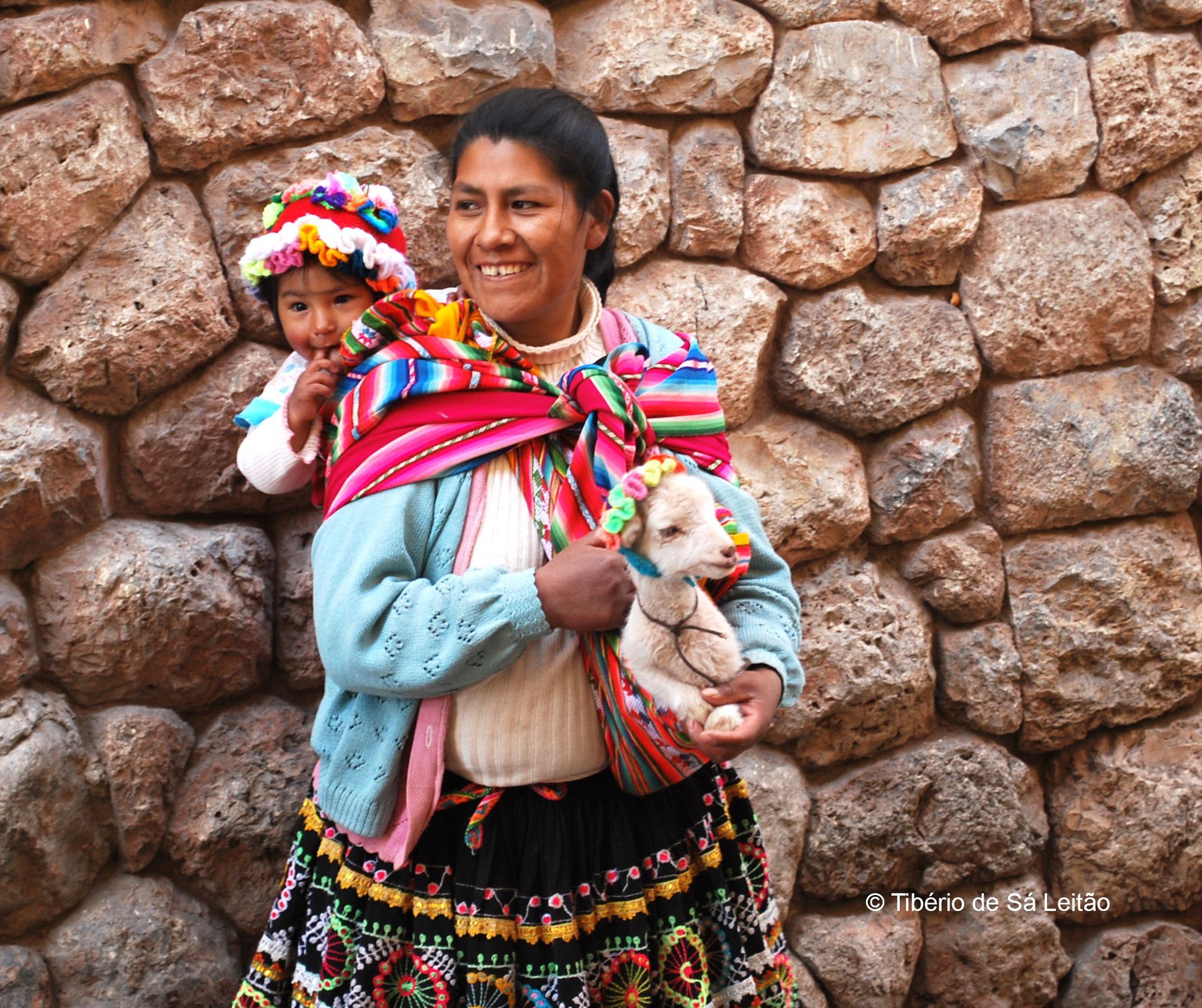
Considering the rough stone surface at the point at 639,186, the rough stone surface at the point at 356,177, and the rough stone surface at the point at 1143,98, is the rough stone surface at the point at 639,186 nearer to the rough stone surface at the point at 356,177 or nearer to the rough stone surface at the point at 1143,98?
the rough stone surface at the point at 356,177

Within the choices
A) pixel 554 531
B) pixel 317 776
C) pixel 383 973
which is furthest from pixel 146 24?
pixel 383 973

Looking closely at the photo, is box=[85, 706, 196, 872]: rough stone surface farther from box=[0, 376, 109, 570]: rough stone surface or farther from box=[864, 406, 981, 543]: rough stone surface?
box=[864, 406, 981, 543]: rough stone surface

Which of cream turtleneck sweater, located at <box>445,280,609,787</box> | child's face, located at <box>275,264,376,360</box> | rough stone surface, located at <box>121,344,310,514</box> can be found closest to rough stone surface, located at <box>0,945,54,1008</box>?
rough stone surface, located at <box>121,344,310,514</box>

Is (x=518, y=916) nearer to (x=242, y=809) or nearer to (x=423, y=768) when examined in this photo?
(x=423, y=768)

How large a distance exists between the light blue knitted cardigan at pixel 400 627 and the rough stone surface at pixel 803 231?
823mm

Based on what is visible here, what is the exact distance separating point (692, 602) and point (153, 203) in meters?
1.20

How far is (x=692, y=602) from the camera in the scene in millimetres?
1191

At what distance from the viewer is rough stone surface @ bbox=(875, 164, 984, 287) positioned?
216 centimetres

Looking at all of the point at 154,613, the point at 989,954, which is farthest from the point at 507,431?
the point at 989,954

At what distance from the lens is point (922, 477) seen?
2.18 metres

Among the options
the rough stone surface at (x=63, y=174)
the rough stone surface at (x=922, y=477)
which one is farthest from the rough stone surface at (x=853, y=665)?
the rough stone surface at (x=63, y=174)

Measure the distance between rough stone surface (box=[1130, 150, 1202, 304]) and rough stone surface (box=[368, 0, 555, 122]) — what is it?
4.31 ft

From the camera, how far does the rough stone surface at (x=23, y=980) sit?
63.4 inches

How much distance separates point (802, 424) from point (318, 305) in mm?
1018
